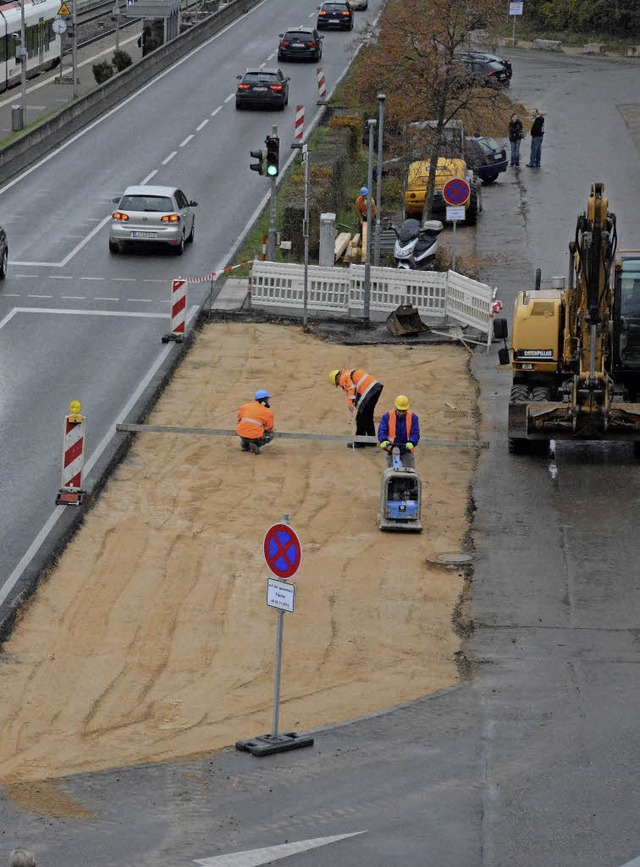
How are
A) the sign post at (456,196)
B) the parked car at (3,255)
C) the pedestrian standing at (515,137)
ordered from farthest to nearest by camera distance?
the pedestrian standing at (515,137)
the parked car at (3,255)
the sign post at (456,196)

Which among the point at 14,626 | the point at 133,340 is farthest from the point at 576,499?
the point at 133,340

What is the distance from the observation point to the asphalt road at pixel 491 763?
13.0 metres

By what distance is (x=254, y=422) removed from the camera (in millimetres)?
24406

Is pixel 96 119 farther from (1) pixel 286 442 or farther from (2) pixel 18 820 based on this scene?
(2) pixel 18 820

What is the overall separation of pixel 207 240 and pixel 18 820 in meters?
27.0

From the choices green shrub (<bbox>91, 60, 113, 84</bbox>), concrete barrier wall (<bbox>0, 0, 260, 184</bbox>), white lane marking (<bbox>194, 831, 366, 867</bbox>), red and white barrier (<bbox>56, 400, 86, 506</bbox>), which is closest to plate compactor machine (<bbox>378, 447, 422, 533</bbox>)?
red and white barrier (<bbox>56, 400, 86, 506</bbox>)

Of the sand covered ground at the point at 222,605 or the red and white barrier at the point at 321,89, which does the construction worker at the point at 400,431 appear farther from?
the red and white barrier at the point at 321,89

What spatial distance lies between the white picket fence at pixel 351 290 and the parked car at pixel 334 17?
136ft

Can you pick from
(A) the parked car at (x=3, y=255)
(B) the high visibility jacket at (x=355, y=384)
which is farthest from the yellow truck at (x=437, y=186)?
(B) the high visibility jacket at (x=355, y=384)

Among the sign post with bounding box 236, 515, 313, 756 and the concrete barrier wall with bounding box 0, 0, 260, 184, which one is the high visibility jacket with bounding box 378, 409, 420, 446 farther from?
the concrete barrier wall with bounding box 0, 0, 260, 184

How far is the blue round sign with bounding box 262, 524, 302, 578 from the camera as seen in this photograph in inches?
591

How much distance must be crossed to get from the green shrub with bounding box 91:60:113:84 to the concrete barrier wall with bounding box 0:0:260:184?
1.57 metres

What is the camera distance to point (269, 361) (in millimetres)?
30219

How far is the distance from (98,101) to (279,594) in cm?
4274
